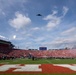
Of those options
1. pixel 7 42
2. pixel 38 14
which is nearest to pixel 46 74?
pixel 38 14

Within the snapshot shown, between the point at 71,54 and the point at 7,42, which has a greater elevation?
the point at 7,42

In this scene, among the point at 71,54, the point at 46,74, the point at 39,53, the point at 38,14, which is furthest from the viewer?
the point at 39,53

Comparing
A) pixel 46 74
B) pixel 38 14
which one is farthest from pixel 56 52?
pixel 46 74

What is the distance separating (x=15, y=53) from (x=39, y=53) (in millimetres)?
17639

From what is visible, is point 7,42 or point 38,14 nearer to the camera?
point 38,14

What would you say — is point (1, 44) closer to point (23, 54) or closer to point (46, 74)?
point (23, 54)

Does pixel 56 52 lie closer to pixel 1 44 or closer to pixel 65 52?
pixel 65 52

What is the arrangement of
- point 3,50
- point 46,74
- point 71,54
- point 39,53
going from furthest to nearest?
point 39,53, point 71,54, point 3,50, point 46,74

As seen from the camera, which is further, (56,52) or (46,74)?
(56,52)

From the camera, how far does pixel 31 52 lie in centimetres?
12838

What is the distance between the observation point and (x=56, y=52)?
127 meters

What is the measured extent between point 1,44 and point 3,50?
7468 millimetres

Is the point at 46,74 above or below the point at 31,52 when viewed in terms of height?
below

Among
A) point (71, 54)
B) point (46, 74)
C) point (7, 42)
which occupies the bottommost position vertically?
point (46, 74)
